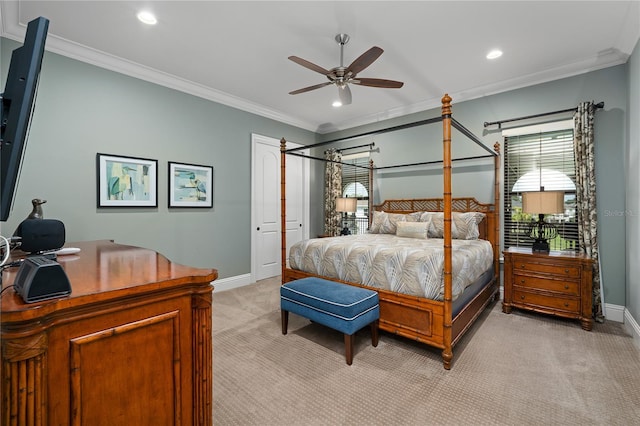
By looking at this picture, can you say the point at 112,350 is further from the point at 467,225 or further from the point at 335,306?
the point at 467,225

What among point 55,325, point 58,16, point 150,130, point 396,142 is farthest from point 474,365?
point 58,16

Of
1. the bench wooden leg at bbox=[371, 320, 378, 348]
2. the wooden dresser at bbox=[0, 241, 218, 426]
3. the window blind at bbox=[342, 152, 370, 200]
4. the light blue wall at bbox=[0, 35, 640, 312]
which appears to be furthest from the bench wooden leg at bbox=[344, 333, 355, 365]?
the window blind at bbox=[342, 152, 370, 200]

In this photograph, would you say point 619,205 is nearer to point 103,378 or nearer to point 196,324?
point 196,324

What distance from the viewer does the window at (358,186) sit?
17.8 ft

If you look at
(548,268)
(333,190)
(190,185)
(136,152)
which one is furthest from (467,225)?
(136,152)

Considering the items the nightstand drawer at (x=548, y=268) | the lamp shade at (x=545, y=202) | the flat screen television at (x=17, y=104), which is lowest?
the nightstand drawer at (x=548, y=268)

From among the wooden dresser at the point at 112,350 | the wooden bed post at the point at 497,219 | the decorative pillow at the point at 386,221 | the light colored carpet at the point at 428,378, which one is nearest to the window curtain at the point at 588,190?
the light colored carpet at the point at 428,378

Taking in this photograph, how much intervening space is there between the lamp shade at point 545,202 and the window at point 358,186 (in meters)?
2.61

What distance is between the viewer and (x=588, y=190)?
127 inches

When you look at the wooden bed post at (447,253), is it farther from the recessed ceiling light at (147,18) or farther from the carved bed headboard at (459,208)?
the recessed ceiling light at (147,18)

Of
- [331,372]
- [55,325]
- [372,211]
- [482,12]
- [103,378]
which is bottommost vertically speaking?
[331,372]

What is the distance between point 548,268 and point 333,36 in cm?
333

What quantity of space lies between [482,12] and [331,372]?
327 centimetres

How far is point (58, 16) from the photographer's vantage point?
8.43 ft
